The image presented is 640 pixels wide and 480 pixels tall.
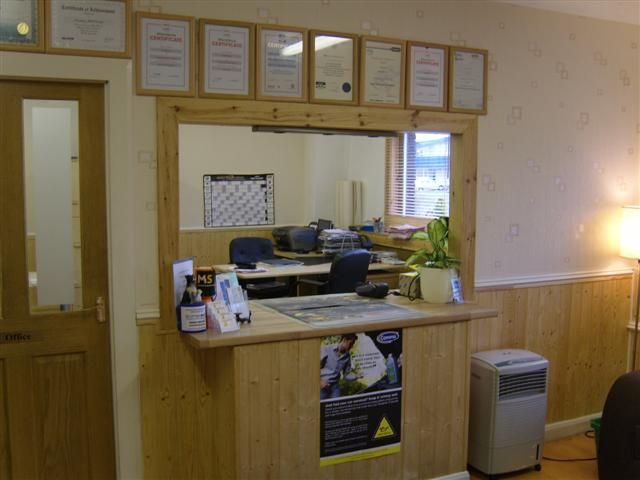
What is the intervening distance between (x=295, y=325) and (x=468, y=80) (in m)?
1.63

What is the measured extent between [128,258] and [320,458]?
1231mm

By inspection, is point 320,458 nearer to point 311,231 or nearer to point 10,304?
point 10,304

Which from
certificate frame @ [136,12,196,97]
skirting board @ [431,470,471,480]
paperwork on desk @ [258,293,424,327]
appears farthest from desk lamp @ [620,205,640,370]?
certificate frame @ [136,12,196,97]

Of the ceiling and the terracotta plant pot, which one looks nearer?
the terracotta plant pot

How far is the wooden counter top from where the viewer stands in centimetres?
256

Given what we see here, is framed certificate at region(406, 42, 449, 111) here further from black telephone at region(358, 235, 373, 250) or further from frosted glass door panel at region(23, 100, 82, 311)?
black telephone at region(358, 235, 373, 250)

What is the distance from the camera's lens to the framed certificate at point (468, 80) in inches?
129

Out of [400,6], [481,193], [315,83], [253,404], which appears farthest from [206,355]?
[400,6]

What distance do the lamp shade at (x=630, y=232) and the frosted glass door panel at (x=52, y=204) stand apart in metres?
3.18

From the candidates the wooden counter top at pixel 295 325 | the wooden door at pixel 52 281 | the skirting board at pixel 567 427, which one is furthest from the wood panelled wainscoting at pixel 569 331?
the wooden door at pixel 52 281

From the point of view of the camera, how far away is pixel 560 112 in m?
3.70

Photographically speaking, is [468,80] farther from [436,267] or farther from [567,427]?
[567,427]

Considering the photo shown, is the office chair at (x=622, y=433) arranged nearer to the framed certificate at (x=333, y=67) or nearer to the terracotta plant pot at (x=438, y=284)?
the terracotta plant pot at (x=438, y=284)

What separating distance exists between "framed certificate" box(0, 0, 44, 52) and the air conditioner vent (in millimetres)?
2689
